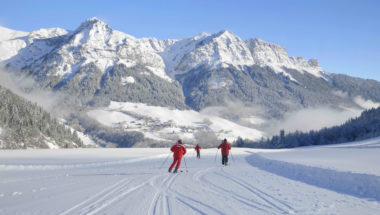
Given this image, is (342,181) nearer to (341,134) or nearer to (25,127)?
(25,127)

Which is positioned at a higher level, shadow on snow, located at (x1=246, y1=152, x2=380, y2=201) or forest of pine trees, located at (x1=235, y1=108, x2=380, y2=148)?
forest of pine trees, located at (x1=235, y1=108, x2=380, y2=148)

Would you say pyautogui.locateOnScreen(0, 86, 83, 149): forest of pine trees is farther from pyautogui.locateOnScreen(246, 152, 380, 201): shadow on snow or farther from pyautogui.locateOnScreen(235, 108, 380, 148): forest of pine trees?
pyautogui.locateOnScreen(235, 108, 380, 148): forest of pine trees

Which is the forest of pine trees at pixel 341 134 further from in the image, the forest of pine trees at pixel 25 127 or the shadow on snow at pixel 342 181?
the shadow on snow at pixel 342 181

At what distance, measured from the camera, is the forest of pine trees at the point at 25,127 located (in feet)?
282

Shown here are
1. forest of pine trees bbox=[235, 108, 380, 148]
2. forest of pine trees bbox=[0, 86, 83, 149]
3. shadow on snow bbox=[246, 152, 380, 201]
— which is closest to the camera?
shadow on snow bbox=[246, 152, 380, 201]

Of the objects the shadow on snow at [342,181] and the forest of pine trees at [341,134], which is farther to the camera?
the forest of pine trees at [341,134]

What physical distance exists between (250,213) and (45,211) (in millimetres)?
5776

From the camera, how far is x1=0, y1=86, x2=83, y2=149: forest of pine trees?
86.0m

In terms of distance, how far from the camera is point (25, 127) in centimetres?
9262

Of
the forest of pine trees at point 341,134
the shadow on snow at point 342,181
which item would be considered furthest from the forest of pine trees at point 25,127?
the forest of pine trees at point 341,134

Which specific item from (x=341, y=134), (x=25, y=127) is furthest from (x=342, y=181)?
(x=341, y=134)

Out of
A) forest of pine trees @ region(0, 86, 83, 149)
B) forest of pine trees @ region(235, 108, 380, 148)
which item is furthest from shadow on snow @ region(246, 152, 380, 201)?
forest of pine trees @ region(235, 108, 380, 148)

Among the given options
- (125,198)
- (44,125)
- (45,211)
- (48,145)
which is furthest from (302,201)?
(44,125)

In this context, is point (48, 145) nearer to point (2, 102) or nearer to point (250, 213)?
point (2, 102)
